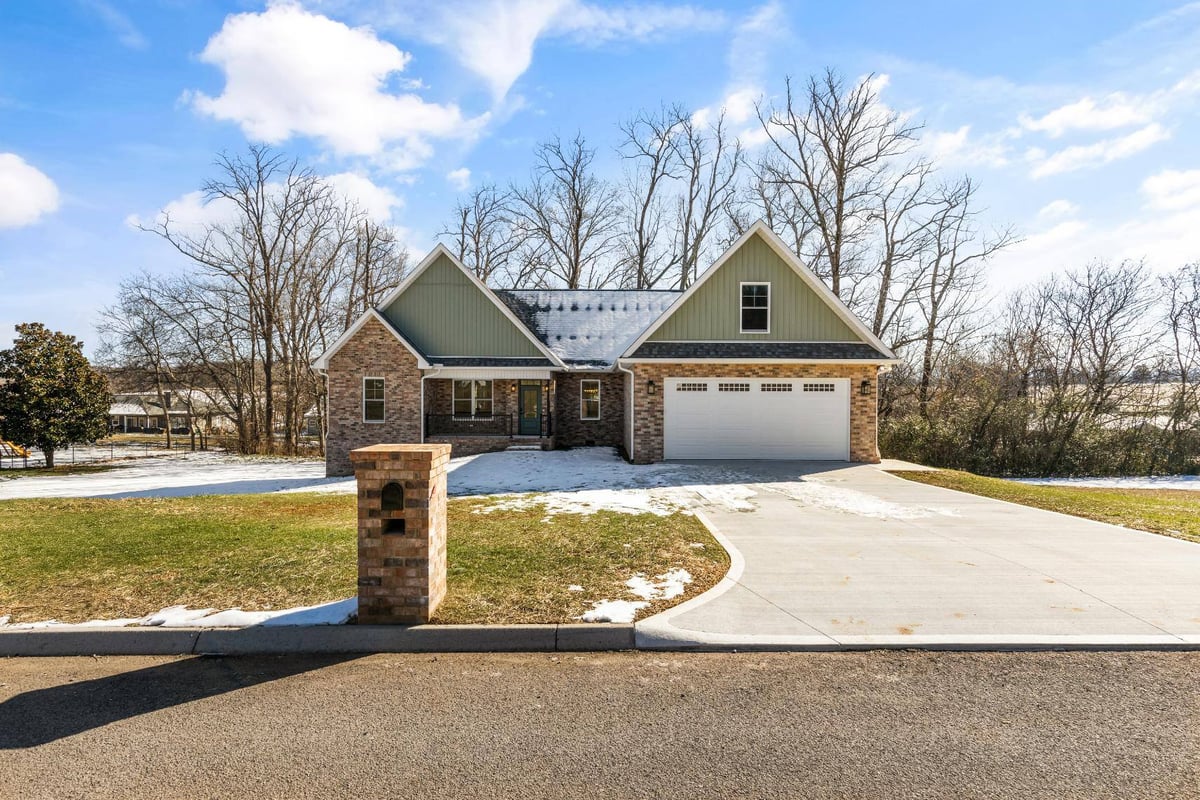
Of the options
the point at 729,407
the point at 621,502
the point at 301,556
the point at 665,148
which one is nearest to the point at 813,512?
the point at 621,502

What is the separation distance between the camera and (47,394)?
878 inches

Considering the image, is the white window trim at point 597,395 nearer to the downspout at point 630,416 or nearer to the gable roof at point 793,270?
the downspout at point 630,416

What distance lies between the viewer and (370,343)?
1797 cm

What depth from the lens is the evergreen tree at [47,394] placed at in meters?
21.8

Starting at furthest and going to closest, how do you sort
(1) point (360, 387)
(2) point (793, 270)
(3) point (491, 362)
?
(3) point (491, 362), (1) point (360, 387), (2) point (793, 270)

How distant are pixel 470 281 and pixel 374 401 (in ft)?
15.9

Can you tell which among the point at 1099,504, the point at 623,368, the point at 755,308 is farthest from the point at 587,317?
the point at 1099,504

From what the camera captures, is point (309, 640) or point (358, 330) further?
point (358, 330)

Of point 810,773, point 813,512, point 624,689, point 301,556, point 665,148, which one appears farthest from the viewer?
point 665,148

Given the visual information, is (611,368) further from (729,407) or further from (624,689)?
(624,689)

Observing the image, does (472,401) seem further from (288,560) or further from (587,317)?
(288,560)

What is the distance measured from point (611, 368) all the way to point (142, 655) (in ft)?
51.1

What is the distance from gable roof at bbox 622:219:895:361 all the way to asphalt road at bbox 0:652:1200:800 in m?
12.4

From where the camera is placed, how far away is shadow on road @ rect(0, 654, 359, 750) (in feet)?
11.1
